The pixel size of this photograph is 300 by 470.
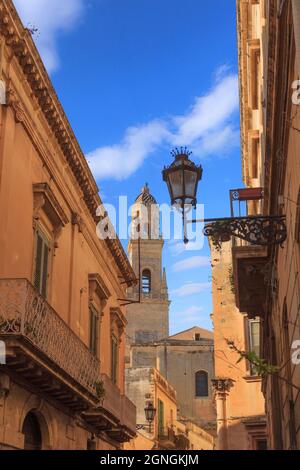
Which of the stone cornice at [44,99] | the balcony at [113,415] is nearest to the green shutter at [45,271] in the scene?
the stone cornice at [44,99]

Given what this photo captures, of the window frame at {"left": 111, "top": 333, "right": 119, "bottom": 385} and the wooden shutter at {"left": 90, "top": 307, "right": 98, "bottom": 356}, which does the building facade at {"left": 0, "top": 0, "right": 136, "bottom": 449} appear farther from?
the window frame at {"left": 111, "top": 333, "right": 119, "bottom": 385}

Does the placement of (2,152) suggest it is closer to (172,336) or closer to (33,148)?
(33,148)

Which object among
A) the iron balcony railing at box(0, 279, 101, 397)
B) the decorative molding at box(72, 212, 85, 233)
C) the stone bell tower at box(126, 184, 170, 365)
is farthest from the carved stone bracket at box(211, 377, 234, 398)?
the stone bell tower at box(126, 184, 170, 365)

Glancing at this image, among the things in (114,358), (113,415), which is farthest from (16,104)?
(114,358)

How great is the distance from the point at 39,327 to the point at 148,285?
59821 mm

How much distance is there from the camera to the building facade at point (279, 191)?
664 cm

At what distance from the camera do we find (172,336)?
68188 mm

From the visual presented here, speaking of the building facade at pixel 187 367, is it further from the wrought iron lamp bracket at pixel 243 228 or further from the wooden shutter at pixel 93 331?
the wrought iron lamp bracket at pixel 243 228

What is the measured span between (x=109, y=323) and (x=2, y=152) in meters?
9.77

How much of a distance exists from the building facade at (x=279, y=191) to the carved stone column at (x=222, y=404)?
26.9 feet

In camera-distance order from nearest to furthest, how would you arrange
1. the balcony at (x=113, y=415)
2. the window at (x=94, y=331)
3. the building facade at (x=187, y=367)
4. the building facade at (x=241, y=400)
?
1. the balcony at (x=113, y=415)
2. the window at (x=94, y=331)
3. the building facade at (x=241, y=400)
4. the building facade at (x=187, y=367)

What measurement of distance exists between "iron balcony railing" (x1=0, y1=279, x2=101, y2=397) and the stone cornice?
3.15 metres

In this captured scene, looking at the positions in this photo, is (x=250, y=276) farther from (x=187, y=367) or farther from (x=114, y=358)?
(x=187, y=367)
